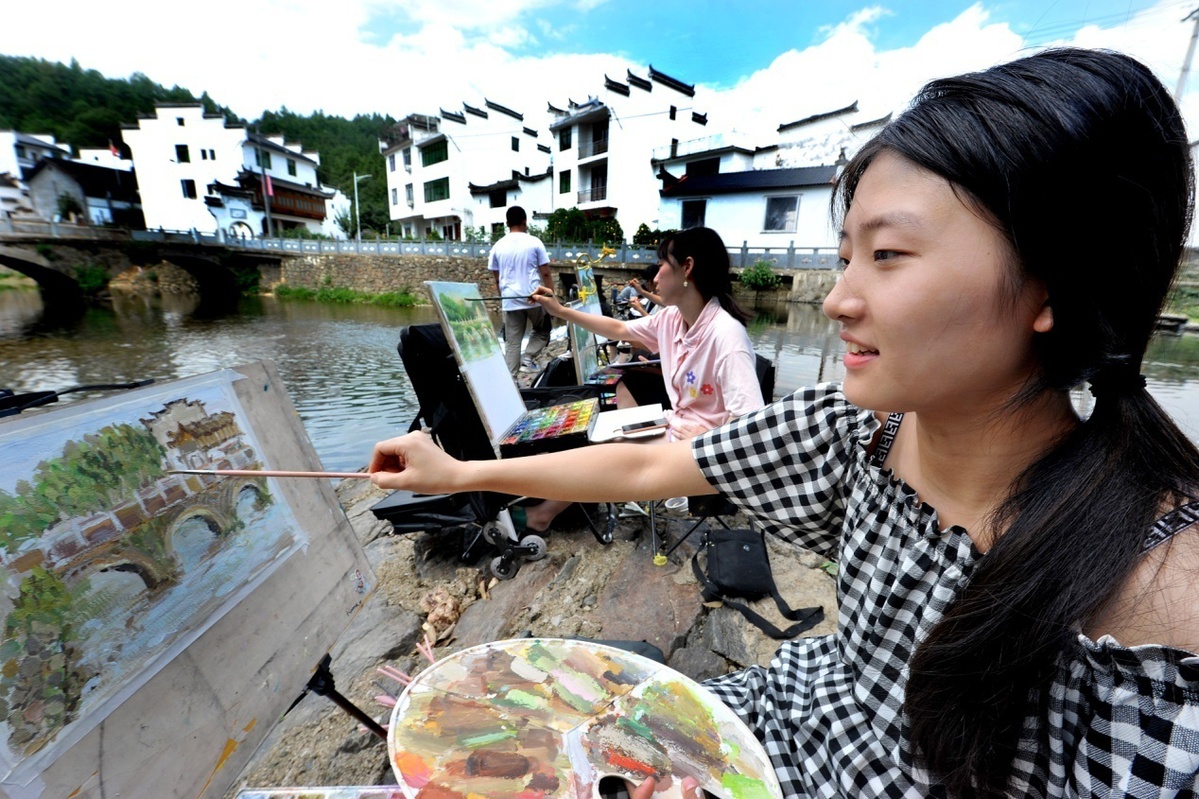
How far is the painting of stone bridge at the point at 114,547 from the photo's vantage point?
2.64ft

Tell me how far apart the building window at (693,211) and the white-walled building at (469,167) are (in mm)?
12093

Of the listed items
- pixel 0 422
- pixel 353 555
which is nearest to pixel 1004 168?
pixel 0 422

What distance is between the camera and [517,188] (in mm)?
31234

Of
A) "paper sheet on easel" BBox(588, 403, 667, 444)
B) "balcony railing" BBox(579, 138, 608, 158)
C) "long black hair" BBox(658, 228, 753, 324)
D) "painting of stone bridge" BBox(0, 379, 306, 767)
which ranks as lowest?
"paper sheet on easel" BBox(588, 403, 667, 444)

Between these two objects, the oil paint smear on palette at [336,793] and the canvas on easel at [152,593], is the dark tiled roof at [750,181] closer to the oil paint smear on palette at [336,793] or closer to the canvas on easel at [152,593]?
the canvas on easel at [152,593]

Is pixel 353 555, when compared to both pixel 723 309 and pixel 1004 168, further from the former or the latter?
pixel 723 309

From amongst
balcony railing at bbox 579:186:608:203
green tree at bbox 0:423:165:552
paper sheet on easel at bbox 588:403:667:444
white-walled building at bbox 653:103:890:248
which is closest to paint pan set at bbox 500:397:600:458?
paper sheet on easel at bbox 588:403:667:444

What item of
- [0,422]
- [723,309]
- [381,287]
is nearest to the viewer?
[0,422]

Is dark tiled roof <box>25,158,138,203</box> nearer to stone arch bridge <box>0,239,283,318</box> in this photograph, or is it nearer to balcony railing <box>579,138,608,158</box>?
stone arch bridge <box>0,239,283,318</box>

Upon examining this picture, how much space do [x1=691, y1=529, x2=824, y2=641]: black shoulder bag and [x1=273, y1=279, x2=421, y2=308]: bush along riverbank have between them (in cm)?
2214

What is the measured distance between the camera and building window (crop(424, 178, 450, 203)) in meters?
33.3

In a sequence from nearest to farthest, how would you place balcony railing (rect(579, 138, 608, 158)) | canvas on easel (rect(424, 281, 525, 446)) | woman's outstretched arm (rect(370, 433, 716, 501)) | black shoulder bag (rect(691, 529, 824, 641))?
1. woman's outstretched arm (rect(370, 433, 716, 501))
2. black shoulder bag (rect(691, 529, 824, 641))
3. canvas on easel (rect(424, 281, 525, 446))
4. balcony railing (rect(579, 138, 608, 158))

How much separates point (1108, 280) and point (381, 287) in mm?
27020

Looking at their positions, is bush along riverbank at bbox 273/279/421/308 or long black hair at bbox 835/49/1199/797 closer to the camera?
long black hair at bbox 835/49/1199/797
